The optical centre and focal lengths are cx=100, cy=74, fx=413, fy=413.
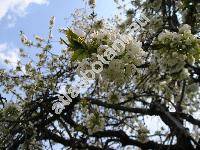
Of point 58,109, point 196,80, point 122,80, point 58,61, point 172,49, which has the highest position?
point 58,61

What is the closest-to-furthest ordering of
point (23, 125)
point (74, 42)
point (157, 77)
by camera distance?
point (74, 42)
point (23, 125)
point (157, 77)

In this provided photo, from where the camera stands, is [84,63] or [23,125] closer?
[84,63]

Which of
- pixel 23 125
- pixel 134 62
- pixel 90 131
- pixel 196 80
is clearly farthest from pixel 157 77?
pixel 134 62

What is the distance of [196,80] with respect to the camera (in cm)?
789

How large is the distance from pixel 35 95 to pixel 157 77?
231cm

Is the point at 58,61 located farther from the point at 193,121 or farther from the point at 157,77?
the point at 193,121

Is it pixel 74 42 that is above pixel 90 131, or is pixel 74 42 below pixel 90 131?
below

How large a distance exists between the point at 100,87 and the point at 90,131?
234cm

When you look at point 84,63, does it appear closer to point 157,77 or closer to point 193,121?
point 193,121

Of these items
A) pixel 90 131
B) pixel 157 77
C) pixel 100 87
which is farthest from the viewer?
pixel 100 87

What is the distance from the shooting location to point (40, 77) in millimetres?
8023

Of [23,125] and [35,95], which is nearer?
[23,125]

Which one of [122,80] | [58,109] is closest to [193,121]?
[58,109]

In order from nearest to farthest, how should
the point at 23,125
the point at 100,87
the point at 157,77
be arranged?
the point at 23,125 < the point at 157,77 < the point at 100,87
